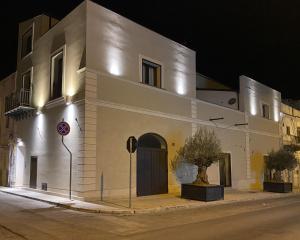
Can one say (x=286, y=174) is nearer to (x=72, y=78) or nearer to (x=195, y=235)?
(x=72, y=78)

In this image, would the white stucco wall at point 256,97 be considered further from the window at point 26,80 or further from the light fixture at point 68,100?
the window at point 26,80

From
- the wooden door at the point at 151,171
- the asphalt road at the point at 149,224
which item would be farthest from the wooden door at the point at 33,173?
the wooden door at the point at 151,171

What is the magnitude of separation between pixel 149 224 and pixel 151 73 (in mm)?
11117

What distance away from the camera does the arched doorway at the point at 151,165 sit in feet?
56.9

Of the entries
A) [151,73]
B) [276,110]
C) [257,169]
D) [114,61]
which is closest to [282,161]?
[257,169]

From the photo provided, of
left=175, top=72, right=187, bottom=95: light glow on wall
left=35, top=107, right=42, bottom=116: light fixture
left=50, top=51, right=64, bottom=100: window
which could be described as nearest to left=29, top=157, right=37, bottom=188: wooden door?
left=35, top=107, right=42, bottom=116: light fixture

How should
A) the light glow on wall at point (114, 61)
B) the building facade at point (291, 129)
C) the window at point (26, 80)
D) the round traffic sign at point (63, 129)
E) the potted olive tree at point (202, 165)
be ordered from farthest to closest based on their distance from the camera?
the building facade at point (291, 129) < the window at point (26, 80) < the light glow on wall at point (114, 61) < the potted olive tree at point (202, 165) < the round traffic sign at point (63, 129)

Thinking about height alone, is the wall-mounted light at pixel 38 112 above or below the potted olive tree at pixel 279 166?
above

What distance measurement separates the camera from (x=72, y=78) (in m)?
16.5

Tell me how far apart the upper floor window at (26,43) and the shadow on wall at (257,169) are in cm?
1774

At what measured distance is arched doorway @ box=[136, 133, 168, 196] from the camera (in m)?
17.3

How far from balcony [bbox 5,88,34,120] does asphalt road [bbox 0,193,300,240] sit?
8.02 metres

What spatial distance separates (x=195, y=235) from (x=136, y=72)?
11091 mm

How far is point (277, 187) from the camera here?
2253 centimetres
